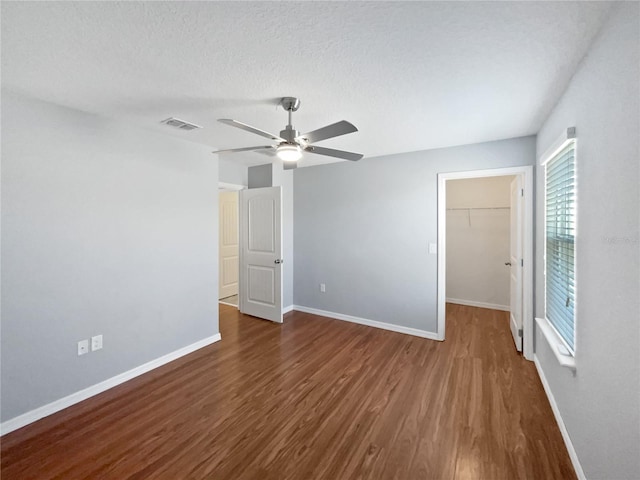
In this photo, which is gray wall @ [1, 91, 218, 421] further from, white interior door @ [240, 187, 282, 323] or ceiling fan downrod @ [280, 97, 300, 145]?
ceiling fan downrod @ [280, 97, 300, 145]

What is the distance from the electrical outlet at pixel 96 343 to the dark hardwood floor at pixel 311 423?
0.40 meters

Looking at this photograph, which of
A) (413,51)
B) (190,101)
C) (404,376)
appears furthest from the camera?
(404,376)

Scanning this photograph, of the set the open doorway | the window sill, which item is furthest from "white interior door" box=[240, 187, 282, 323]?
the window sill

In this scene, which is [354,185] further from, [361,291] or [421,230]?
[361,291]

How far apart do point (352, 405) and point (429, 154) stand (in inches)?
114

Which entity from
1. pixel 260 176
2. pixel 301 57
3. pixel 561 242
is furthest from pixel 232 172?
pixel 561 242

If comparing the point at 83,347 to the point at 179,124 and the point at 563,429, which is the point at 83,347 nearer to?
the point at 179,124

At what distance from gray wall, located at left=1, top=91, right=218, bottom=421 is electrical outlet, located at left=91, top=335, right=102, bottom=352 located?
0.04m

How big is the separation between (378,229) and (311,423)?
251 cm

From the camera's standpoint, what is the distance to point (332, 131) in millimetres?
1820

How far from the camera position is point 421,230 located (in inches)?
137

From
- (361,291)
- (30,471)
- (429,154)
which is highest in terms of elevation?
(429,154)

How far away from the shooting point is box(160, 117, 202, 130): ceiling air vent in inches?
95.9

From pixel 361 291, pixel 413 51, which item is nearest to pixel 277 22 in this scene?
pixel 413 51
